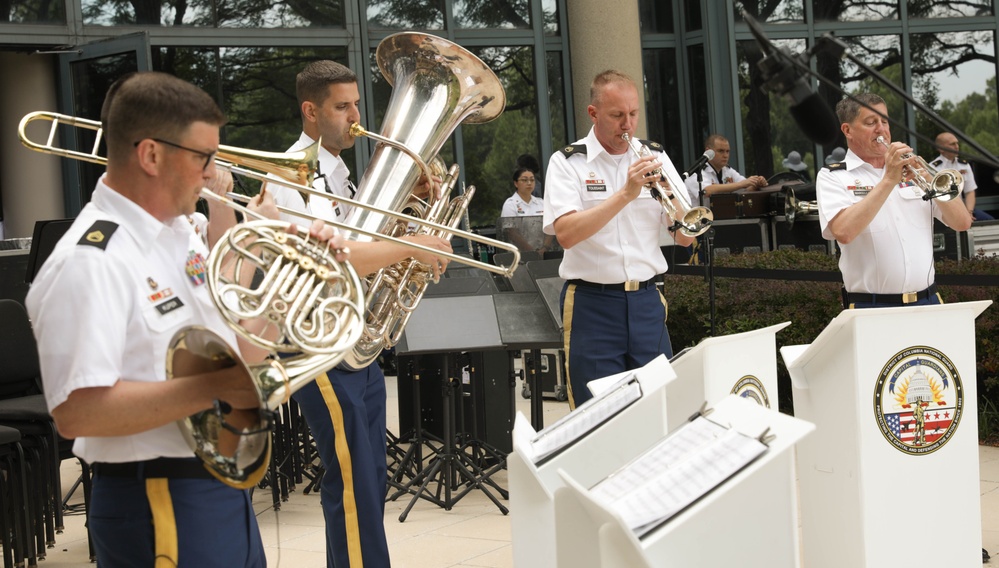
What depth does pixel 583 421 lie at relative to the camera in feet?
9.68

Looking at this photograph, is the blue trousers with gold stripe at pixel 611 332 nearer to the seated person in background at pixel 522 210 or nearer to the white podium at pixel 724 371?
the white podium at pixel 724 371

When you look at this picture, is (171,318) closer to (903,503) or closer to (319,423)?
(319,423)

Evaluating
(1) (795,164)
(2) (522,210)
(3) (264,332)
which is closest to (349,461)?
(3) (264,332)

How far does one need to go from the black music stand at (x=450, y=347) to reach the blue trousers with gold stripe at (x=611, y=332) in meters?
1.31

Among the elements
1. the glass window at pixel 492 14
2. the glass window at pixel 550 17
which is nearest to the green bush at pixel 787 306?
the glass window at pixel 492 14

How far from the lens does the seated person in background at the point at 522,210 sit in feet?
35.0

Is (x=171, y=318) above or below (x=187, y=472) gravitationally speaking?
above

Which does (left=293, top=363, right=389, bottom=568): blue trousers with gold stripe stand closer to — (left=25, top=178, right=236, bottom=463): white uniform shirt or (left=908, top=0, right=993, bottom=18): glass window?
(left=25, top=178, right=236, bottom=463): white uniform shirt

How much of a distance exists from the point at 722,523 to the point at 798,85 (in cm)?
97

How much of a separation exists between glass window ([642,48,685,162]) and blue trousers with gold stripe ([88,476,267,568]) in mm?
12877

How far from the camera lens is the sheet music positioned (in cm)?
288

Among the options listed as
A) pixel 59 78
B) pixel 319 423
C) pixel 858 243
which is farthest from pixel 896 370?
pixel 59 78

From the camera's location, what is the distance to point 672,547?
205cm

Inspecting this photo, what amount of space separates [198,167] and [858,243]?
3370 mm
